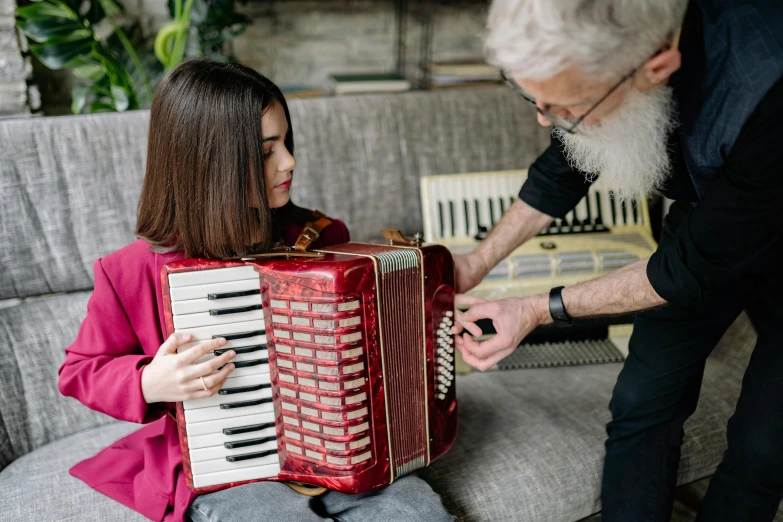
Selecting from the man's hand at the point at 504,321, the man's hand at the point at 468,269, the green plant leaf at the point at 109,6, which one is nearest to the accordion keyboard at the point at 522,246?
the man's hand at the point at 468,269

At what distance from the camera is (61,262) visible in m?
1.79

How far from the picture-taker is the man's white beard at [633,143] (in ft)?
3.88

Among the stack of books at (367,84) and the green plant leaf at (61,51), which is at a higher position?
the green plant leaf at (61,51)

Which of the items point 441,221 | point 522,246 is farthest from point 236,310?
point 522,246

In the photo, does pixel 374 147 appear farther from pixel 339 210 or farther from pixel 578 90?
pixel 578 90

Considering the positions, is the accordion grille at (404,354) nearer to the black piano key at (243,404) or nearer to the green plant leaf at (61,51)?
the black piano key at (243,404)

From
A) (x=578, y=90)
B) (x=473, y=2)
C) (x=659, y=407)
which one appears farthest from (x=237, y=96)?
(x=473, y=2)

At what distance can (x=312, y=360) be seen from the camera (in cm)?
117

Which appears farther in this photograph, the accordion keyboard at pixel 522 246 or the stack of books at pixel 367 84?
the stack of books at pixel 367 84

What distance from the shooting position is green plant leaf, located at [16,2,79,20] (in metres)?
1.92

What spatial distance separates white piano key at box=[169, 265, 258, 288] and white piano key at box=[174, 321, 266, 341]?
0.09m

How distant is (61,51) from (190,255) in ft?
3.79

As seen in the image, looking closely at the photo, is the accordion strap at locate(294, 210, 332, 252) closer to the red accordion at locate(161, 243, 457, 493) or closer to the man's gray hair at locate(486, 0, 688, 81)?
the red accordion at locate(161, 243, 457, 493)

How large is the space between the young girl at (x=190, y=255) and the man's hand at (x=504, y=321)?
311 mm
